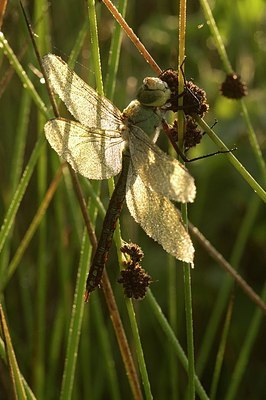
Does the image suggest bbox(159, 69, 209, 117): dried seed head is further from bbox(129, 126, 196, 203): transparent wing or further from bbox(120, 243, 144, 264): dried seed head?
bbox(120, 243, 144, 264): dried seed head

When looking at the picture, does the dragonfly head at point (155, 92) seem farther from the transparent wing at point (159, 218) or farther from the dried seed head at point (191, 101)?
the transparent wing at point (159, 218)

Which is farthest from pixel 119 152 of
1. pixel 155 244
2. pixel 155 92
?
pixel 155 244

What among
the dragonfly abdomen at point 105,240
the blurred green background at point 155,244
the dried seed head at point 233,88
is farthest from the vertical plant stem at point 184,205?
the blurred green background at point 155,244

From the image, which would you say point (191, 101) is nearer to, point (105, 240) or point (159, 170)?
point (159, 170)

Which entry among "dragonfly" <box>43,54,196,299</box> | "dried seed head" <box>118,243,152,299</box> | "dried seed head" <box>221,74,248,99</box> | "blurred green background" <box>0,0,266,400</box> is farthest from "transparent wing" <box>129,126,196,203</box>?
"blurred green background" <box>0,0,266,400</box>

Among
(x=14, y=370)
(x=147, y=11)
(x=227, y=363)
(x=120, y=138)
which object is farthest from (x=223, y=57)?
(x=147, y=11)

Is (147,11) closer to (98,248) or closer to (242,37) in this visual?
(242,37)
